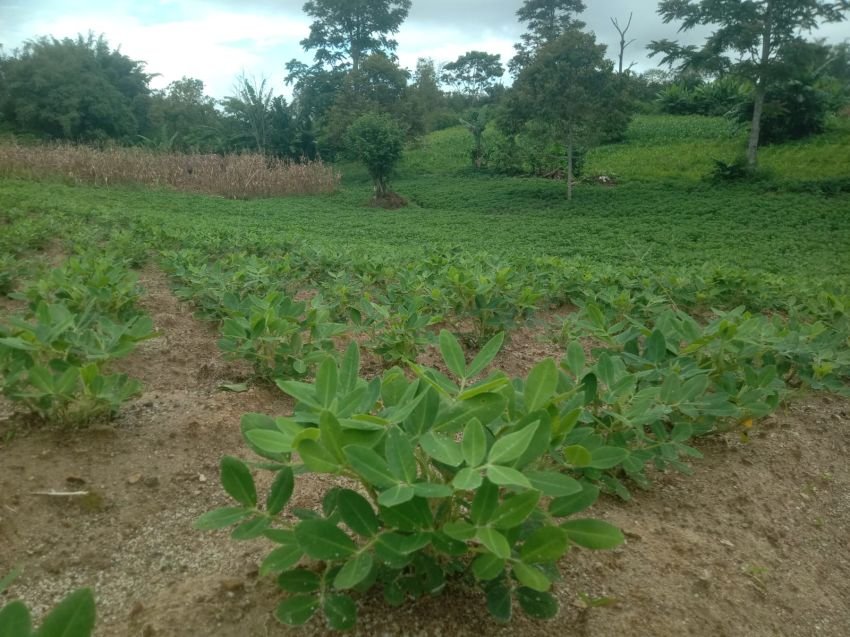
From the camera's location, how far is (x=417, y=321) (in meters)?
1.97

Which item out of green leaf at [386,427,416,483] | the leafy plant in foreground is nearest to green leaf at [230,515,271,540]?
the leafy plant in foreground

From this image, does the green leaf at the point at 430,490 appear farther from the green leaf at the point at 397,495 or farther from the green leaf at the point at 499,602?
the green leaf at the point at 499,602

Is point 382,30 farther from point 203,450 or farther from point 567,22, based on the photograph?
point 203,450

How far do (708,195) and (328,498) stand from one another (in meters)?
15.4

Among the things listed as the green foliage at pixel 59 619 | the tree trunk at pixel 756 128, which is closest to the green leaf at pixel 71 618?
the green foliage at pixel 59 619


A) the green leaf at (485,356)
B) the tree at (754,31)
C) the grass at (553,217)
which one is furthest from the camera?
the tree at (754,31)

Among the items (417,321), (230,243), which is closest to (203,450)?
(417,321)

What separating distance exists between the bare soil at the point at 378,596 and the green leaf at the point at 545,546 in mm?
185

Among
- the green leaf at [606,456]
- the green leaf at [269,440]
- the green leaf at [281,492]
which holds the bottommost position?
the green leaf at [606,456]

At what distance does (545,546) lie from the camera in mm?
712

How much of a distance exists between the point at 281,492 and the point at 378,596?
0.70ft

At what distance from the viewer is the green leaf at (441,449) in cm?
71

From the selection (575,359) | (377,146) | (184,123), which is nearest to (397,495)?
(575,359)

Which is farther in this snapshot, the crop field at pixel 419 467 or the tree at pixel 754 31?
the tree at pixel 754 31
